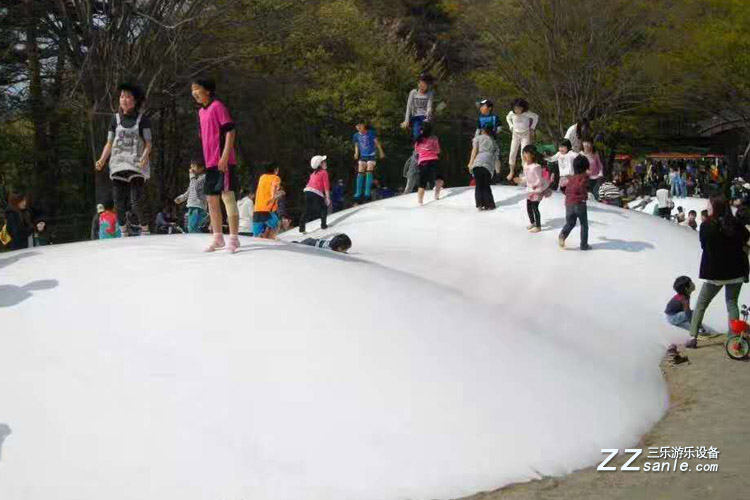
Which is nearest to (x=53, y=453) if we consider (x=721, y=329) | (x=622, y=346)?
(x=622, y=346)

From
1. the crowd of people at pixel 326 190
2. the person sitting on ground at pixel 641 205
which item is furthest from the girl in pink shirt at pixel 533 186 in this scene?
the person sitting on ground at pixel 641 205

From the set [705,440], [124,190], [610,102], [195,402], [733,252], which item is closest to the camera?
[195,402]

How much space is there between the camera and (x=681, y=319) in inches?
470

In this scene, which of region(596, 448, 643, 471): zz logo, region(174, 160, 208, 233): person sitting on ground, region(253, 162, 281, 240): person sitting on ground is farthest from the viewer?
region(253, 162, 281, 240): person sitting on ground

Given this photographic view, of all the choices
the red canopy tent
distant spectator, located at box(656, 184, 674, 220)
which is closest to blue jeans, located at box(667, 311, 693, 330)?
distant spectator, located at box(656, 184, 674, 220)

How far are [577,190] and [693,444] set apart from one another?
616 cm

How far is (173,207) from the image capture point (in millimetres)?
26047

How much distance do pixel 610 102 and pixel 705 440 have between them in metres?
34.1

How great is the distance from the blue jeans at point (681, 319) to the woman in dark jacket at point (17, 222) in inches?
322

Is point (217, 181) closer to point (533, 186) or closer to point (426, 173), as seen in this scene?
point (533, 186)

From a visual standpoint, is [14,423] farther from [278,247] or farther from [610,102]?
[610,102]

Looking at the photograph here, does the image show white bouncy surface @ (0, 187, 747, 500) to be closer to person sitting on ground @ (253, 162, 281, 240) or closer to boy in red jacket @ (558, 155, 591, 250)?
boy in red jacket @ (558, 155, 591, 250)

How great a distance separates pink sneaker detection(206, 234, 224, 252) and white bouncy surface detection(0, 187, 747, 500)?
0.25m

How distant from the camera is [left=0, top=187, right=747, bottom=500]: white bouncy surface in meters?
6.30
